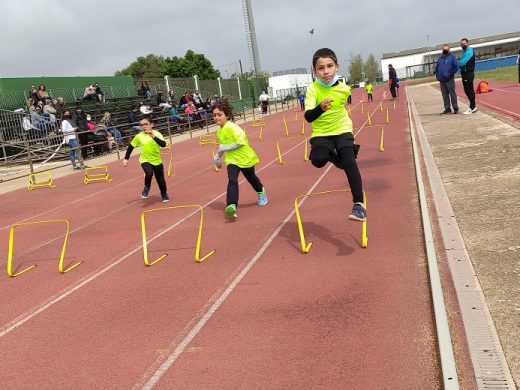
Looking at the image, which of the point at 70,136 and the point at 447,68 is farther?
the point at 70,136

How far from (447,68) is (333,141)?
474 inches

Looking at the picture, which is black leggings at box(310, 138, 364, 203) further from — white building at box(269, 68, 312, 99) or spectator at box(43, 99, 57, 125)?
white building at box(269, 68, 312, 99)

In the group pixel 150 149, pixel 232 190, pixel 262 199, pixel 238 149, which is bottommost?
pixel 262 199

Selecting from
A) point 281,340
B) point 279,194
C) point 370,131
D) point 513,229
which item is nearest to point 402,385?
point 281,340

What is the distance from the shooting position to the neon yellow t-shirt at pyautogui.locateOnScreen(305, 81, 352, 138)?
5.24 meters

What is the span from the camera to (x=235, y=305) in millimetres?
4254

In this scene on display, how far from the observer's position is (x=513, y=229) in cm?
495

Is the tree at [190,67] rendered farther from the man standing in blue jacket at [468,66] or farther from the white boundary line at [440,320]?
the white boundary line at [440,320]

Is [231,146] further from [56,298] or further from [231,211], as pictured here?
[56,298]

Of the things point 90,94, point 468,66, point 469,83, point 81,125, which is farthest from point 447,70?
point 90,94

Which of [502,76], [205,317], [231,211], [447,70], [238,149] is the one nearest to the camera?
[205,317]

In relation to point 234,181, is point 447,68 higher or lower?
higher

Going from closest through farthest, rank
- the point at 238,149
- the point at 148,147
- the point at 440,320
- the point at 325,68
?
the point at 440,320 → the point at 325,68 → the point at 238,149 → the point at 148,147

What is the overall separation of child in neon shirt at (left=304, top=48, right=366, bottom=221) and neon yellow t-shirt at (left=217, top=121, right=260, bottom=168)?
2323mm
